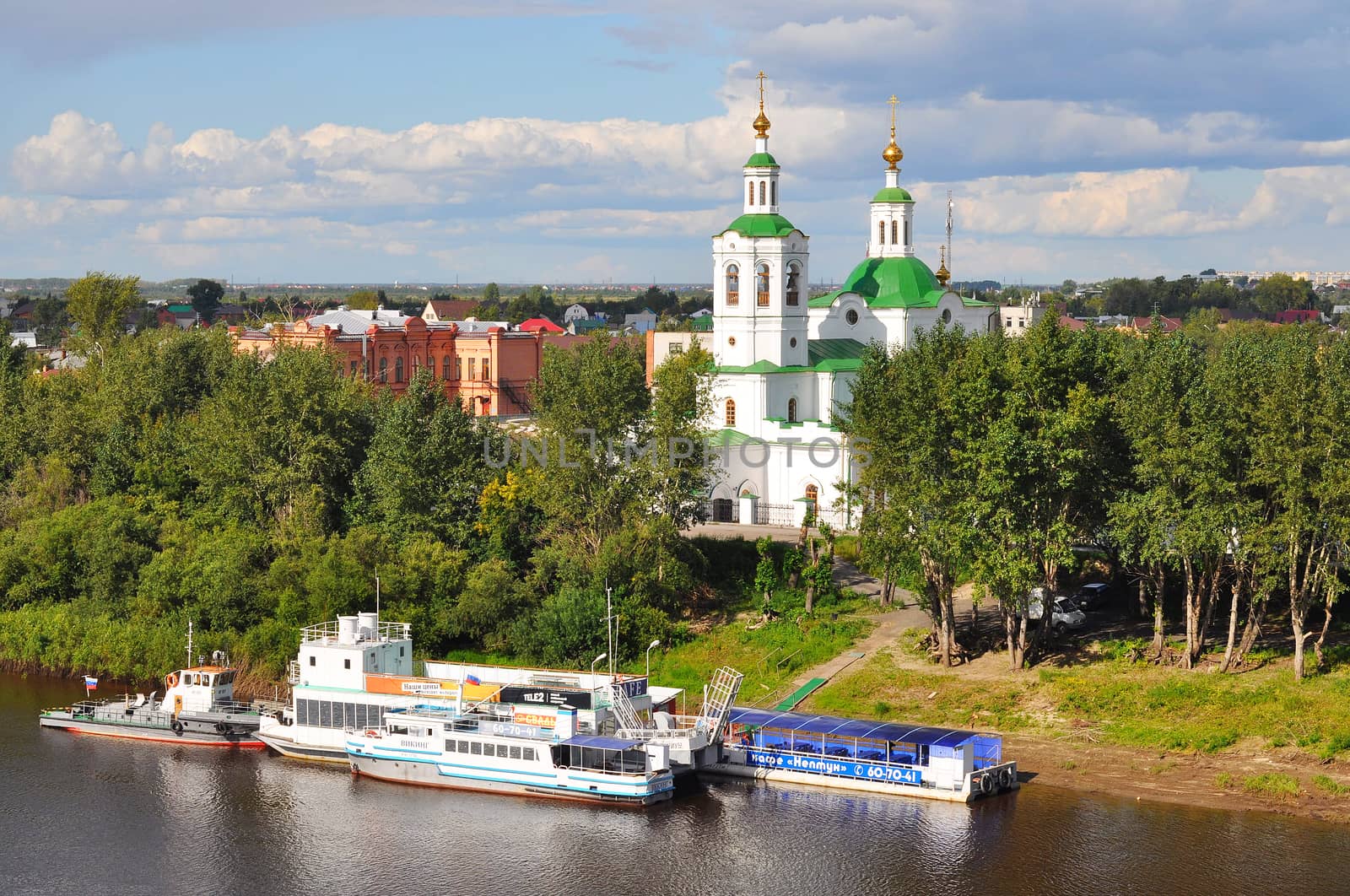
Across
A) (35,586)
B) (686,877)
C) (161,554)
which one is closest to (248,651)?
(161,554)

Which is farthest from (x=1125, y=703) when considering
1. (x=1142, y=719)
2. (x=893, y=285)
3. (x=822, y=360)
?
(x=893, y=285)

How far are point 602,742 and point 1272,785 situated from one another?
15.8m

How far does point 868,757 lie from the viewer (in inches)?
1526

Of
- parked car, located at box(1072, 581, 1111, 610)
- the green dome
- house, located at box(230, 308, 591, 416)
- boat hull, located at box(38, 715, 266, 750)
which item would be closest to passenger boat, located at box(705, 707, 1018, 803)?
parked car, located at box(1072, 581, 1111, 610)

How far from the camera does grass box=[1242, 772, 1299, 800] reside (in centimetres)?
3634

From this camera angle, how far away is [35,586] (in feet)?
180

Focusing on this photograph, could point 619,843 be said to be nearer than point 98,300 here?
Yes

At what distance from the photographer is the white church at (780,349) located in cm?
6184

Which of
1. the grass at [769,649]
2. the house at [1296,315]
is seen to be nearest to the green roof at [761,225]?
the grass at [769,649]

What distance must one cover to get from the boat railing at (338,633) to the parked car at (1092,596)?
807 inches

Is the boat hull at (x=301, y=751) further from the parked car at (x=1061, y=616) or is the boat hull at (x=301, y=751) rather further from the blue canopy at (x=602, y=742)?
the parked car at (x=1061, y=616)

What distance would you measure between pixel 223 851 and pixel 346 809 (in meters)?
3.64

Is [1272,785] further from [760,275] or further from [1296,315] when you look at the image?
[1296,315]

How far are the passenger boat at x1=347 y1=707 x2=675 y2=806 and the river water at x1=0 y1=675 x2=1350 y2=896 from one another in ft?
1.62
